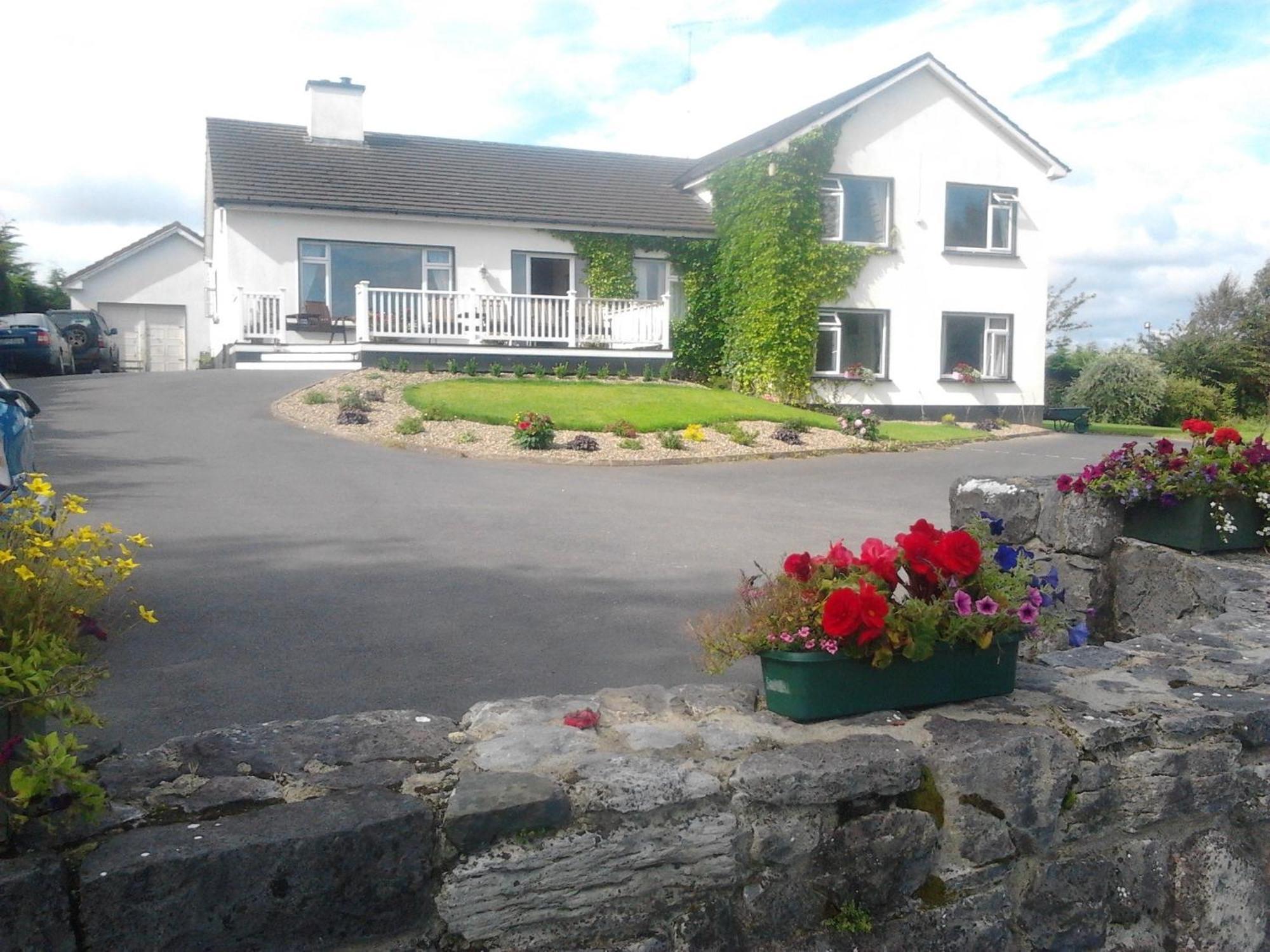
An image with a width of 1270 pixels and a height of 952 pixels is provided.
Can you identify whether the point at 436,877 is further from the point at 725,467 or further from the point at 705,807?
the point at 725,467

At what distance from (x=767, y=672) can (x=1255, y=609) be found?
2.68m

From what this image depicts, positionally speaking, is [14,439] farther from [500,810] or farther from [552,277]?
[552,277]

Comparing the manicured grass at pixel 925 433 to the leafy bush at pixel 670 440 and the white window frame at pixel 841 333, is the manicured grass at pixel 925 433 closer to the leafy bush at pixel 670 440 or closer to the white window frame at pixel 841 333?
the white window frame at pixel 841 333

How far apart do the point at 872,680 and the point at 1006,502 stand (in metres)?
3.66

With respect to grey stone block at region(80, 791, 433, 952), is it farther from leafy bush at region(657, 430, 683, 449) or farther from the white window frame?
the white window frame

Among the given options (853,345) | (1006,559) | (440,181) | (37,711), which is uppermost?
(440,181)

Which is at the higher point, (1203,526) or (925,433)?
(1203,526)

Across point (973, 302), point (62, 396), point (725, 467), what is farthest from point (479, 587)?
point (973, 302)

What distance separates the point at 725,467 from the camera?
52.7ft

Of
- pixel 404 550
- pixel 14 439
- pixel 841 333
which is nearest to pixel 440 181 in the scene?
pixel 841 333

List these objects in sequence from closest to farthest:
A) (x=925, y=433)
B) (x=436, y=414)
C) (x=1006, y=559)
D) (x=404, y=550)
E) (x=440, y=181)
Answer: (x=1006, y=559) < (x=404, y=550) < (x=436, y=414) < (x=925, y=433) < (x=440, y=181)

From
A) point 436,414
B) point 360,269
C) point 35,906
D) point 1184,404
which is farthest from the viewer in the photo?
point 1184,404

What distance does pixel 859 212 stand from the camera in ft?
85.7

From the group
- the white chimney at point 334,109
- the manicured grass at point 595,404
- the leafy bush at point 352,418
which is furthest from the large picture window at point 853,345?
the white chimney at point 334,109
